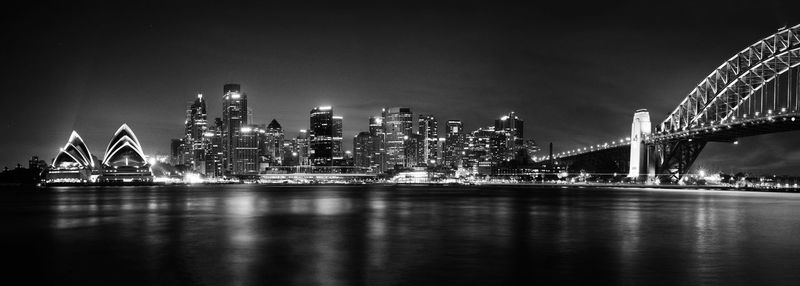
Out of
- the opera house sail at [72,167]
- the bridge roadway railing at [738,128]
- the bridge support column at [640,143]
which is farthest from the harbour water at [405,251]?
the opera house sail at [72,167]

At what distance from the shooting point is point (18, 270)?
53.9 ft

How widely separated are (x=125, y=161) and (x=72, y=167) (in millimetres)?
10283

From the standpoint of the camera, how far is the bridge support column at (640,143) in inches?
3939

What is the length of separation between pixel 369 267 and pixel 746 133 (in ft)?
247

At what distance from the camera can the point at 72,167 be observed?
145500 millimetres

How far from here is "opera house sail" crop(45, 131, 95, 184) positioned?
140 m

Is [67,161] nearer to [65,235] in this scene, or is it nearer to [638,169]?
[638,169]

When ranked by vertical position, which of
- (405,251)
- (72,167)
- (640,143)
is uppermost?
(640,143)

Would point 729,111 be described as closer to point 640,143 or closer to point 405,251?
point 640,143

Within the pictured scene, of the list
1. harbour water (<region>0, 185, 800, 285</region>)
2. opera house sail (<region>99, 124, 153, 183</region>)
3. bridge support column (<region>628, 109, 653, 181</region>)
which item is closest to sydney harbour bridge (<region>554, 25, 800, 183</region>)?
bridge support column (<region>628, 109, 653, 181</region>)

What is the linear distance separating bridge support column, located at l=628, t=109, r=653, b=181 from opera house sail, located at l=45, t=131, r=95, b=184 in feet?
333

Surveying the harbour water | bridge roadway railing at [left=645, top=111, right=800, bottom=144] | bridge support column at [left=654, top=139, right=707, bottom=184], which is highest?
bridge roadway railing at [left=645, top=111, right=800, bottom=144]

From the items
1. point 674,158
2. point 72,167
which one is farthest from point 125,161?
point 674,158

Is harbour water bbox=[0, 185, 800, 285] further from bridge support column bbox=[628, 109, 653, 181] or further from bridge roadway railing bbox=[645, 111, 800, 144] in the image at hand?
bridge support column bbox=[628, 109, 653, 181]
